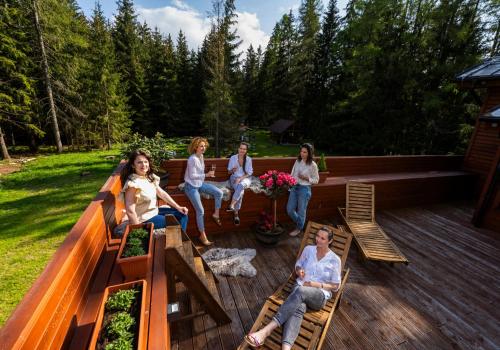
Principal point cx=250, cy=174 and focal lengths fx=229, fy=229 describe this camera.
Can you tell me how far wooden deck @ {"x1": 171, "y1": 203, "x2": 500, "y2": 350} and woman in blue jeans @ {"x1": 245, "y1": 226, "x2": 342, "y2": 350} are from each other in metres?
0.53

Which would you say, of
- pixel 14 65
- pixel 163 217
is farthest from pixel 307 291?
pixel 14 65

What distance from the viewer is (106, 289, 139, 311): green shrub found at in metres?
1.73

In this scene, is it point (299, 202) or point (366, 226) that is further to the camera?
point (366, 226)

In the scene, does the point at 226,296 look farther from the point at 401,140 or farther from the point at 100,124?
the point at 100,124

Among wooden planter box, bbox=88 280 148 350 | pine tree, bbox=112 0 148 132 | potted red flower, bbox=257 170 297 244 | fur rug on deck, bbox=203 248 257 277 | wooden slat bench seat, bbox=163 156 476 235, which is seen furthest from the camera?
pine tree, bbox=112 0 148 132

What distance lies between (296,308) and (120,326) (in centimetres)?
187

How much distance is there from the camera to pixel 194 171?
4.39 metres

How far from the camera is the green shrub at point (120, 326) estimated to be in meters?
1.52

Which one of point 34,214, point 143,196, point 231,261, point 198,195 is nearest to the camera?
point 143,196

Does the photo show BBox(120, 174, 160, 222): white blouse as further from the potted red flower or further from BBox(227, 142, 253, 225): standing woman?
the potted red flower

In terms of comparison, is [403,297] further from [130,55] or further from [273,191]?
[130,55]

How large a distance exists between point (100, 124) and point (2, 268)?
16428mm

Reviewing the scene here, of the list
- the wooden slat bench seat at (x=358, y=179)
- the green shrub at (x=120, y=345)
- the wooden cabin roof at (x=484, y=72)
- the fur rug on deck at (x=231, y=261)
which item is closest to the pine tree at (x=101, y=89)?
the wooden slat bench seat at (x=358, y=179)

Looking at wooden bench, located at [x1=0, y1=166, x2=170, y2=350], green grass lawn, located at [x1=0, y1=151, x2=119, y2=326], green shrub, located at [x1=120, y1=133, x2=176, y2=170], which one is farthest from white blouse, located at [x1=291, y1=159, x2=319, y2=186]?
green grass lawn, located at [x1=0, y1=151, x2=119, y2=326]
